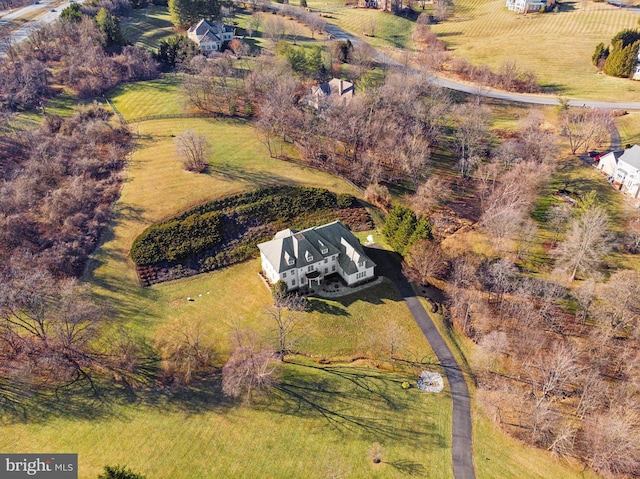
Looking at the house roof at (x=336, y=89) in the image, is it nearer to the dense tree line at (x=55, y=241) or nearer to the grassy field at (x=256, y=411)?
the dense tree line at (x=55, y=241)

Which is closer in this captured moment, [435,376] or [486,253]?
[435,376]

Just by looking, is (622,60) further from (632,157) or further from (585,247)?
(585,247)

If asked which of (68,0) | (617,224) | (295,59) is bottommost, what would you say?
(617,224)

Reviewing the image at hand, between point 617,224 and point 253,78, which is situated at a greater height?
point 253,78

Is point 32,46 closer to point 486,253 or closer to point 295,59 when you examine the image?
point 295,59

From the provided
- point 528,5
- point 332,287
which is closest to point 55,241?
point 332,287

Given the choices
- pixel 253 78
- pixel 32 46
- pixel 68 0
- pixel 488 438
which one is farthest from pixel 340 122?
pixel 68 0

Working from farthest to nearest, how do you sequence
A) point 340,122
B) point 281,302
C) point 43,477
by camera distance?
point 340,122 < point 281,302 < point 43,477

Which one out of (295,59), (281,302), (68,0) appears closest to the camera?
(281,302)
